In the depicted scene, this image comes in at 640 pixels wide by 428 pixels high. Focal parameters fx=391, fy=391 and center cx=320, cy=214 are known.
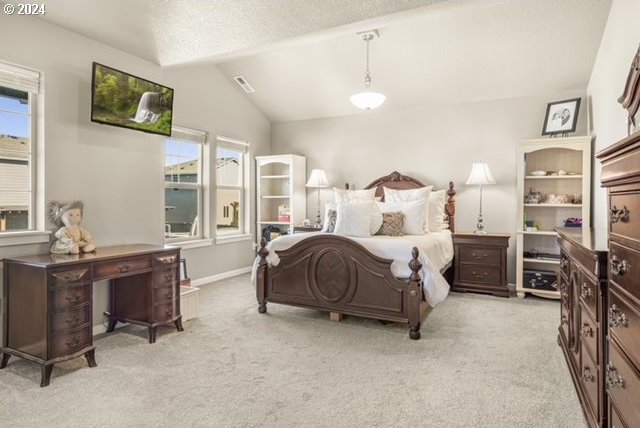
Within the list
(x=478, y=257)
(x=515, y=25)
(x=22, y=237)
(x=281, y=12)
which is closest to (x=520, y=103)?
(x=515, y=25)

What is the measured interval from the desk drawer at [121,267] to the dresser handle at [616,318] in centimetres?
297

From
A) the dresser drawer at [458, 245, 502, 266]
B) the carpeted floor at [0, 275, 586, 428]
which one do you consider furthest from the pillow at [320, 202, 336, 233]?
the dresser drawer at [458, 245, 502, 266]

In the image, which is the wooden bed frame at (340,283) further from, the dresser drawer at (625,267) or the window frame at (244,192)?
the window frame at (244,192)

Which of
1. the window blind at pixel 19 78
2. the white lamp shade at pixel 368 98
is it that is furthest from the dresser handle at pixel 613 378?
the window blind at pixel 19 78

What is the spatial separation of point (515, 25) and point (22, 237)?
184 inches

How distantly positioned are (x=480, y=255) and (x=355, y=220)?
5.90 feet

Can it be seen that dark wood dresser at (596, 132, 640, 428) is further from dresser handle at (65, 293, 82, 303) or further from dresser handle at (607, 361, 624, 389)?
dresser handle at (65, 293, 82, 303)

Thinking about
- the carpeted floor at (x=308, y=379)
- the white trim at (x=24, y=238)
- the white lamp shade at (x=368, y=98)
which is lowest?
the carpeted floor at (x=308, y=379)

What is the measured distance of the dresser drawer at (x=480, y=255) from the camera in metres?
4.70

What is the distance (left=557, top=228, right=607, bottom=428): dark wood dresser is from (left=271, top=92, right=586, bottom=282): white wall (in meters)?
2.75

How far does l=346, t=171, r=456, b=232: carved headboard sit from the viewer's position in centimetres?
523

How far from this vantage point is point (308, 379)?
247 centimetres

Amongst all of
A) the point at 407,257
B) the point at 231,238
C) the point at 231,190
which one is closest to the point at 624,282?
the point at 407,257

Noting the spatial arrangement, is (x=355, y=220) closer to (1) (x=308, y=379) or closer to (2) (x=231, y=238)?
(1) (x=308, y=379)
